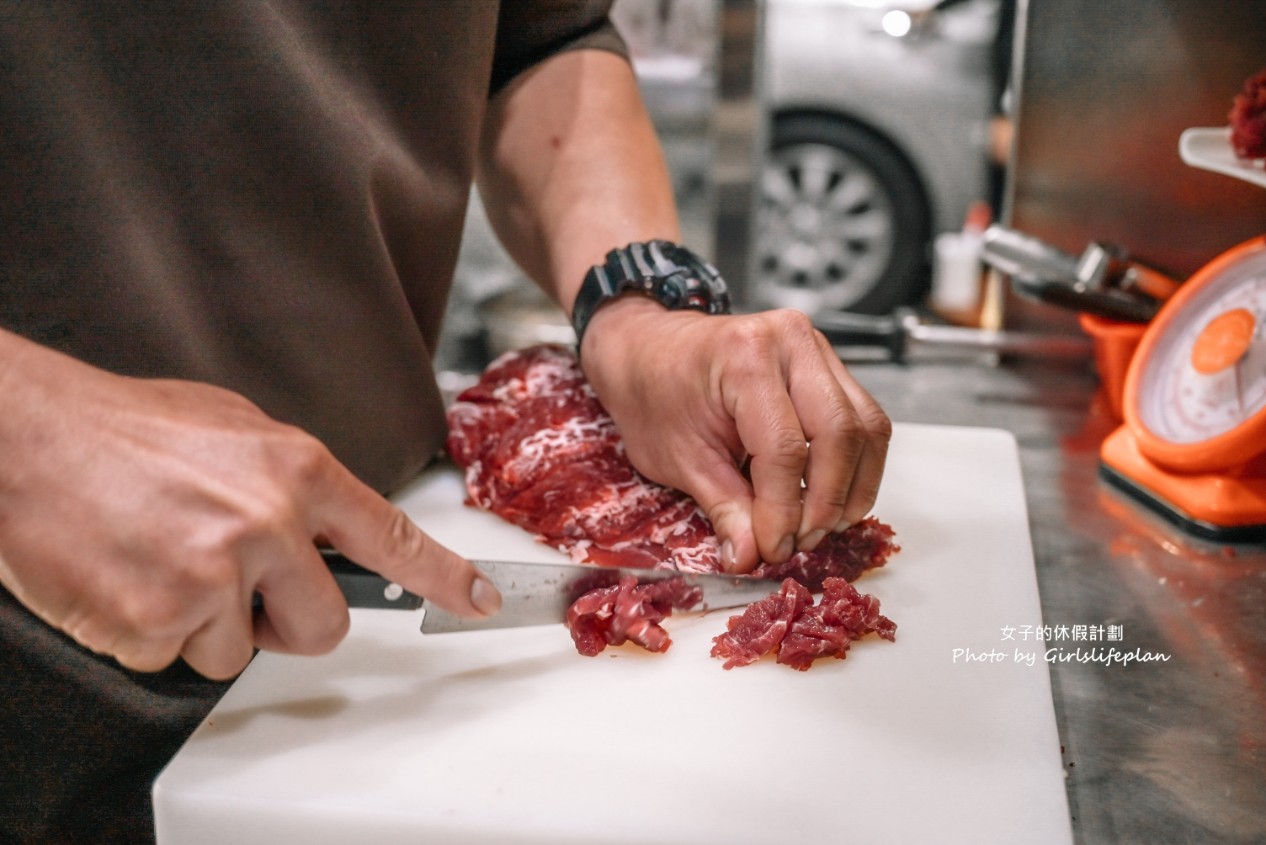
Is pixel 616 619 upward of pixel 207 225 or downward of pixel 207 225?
downward

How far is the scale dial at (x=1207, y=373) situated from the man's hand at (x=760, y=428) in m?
0.62

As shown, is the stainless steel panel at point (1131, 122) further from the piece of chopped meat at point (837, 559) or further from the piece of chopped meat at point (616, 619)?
the piece of chopped meat at point (616, 619)

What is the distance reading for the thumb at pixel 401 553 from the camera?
3.48 ft

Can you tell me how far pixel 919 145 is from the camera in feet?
21.1

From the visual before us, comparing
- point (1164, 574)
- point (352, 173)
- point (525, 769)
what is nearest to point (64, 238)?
point (352, 173)

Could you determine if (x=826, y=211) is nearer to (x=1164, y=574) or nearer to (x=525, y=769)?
(x=1164, y=574)

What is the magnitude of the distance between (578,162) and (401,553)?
101 cm

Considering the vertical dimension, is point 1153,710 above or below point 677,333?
below

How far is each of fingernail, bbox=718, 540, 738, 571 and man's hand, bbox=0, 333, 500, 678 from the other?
58 centimetres

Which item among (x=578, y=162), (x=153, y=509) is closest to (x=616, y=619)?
(x=153, y=509)

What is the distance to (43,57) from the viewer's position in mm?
1175

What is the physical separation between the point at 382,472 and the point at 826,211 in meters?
5.26

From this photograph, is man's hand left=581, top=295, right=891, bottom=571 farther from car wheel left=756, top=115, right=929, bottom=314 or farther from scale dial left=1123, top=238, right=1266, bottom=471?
car wheel left=756, top=115, right=929, bottom=314

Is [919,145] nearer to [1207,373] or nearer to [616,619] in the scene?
[1207,373]
